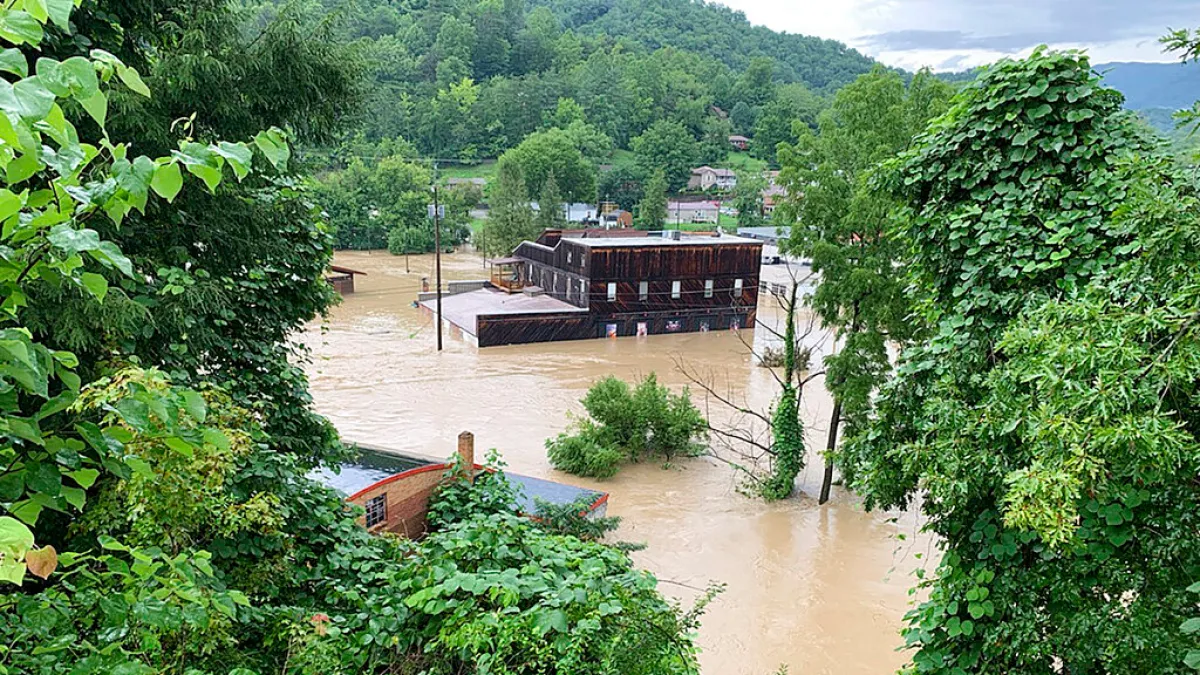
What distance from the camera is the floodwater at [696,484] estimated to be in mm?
11508

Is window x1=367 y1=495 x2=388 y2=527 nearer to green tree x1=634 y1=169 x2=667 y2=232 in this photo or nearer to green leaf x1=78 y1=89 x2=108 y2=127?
green leaf x1=78 y1=89 x2=108 y2=127

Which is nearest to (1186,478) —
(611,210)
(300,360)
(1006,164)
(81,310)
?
(1006,164)

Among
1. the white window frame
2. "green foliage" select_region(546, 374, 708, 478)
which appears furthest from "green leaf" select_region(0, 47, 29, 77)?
"green foliage" select_region(546, 374, 708, 478)

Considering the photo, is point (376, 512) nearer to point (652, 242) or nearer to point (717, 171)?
point (652, 242)

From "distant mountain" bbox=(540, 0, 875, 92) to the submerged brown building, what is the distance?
111 meters

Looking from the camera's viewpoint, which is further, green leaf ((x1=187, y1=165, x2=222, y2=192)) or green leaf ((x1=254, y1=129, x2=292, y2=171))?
green leaf ((x1=254, y1=129, x2=292, y2=171))

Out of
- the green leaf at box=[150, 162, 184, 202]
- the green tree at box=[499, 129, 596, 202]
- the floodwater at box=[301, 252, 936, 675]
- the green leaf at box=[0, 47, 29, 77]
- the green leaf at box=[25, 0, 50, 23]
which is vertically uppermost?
the green tree at box=[499, 129, 596, 202]

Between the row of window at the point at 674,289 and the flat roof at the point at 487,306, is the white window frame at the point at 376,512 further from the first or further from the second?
the row of window at the point at 674,289

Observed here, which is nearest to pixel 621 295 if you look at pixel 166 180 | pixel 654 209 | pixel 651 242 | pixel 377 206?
pixel 651 242

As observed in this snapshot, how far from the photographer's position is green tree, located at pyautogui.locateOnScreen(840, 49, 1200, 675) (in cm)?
382

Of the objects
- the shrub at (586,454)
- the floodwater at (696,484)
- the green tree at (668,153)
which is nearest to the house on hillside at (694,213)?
the green tree at (668,153)

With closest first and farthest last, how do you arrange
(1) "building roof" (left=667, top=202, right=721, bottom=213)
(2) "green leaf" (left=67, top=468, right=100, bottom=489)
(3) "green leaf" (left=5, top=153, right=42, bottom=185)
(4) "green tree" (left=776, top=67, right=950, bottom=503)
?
(3) "green leaf" (left=5, top=153, right=42, bottom=185), (2) "green leaf" (left=67, top=468, right=100, bottom=489), (4) "green tree" (left=776, top=67, right=950, bottom=503), (1) "building roof" (left=667, top=202, right=721, bottom=213)

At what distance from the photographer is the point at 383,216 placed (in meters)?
55.2

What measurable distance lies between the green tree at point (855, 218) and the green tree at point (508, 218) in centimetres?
3358
